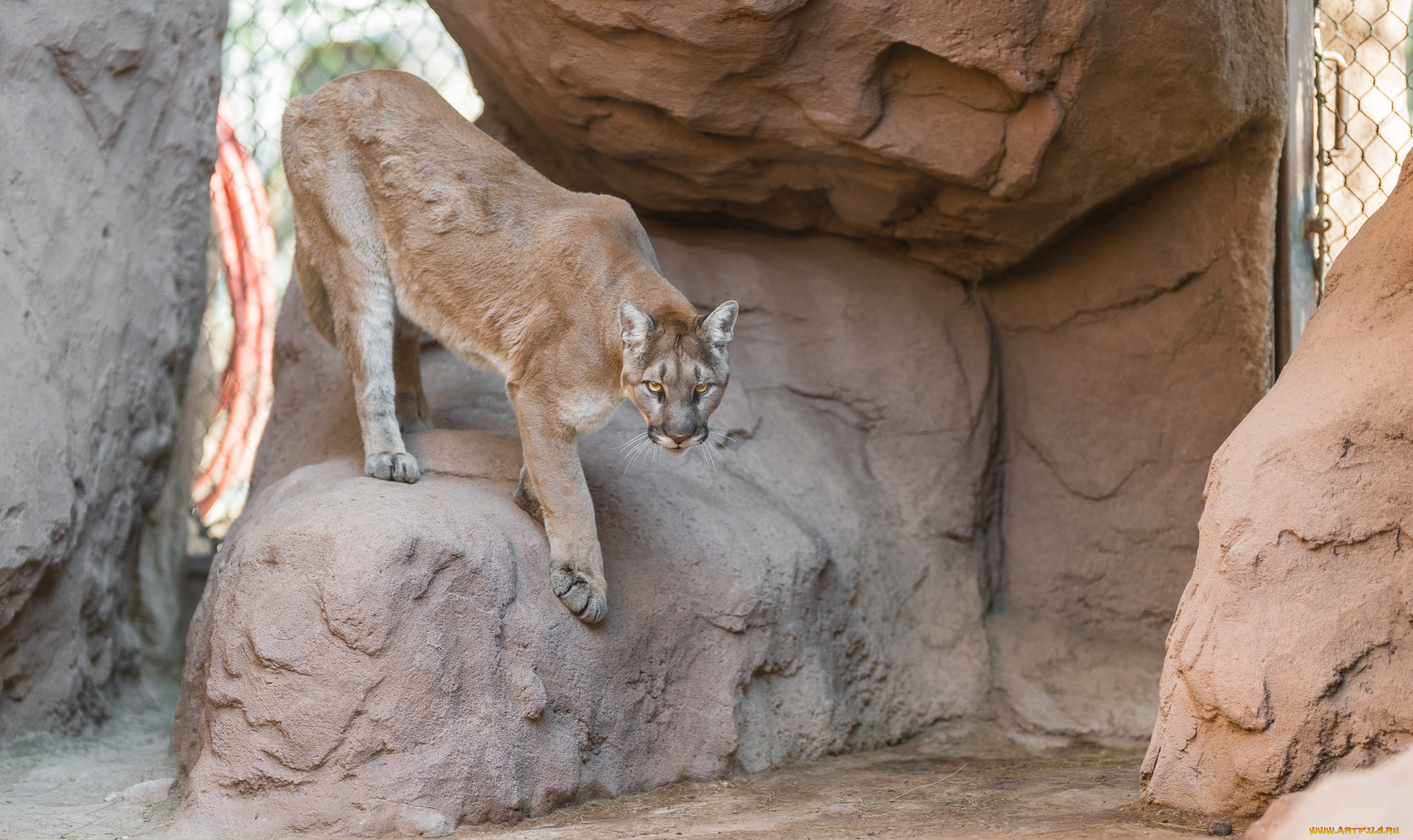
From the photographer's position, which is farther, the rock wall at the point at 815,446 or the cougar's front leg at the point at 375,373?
the cougar's front leg at the point at 375,373

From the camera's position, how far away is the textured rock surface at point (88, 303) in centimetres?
464

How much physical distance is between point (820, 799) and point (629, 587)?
0.99 metres

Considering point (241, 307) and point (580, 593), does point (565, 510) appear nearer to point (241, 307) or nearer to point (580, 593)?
point (580, 593)

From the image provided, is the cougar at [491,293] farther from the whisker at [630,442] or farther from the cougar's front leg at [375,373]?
the whisker at [630,442]

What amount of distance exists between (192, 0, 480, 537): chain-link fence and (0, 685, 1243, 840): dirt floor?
230cm

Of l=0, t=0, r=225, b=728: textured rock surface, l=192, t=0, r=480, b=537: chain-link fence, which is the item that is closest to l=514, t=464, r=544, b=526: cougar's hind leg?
l=0, t=0, r=225, b=728: textured rock surface

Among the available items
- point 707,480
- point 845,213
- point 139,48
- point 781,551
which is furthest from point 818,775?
point 139,48

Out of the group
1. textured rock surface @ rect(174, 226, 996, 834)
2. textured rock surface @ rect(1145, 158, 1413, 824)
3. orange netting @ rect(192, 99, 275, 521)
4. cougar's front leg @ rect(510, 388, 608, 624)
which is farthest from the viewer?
orange netting @ rect(192, 99, 275, 521)

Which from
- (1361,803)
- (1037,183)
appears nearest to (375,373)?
(1037,183)

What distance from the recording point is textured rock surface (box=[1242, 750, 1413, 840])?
2131mm

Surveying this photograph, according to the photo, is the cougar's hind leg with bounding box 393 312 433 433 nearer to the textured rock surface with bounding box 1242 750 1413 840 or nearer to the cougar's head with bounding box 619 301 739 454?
the cougar's head with bounding box 619 301 739 454

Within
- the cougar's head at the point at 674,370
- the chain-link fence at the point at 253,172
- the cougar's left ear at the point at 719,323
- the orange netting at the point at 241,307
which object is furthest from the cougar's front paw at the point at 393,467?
the orange netting at the point at 241,307

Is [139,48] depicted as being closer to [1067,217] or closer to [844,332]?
[844,332]

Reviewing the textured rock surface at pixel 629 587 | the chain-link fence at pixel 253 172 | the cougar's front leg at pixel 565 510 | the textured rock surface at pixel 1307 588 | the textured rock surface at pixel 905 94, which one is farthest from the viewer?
the chain-link fence at pixel 253 172
